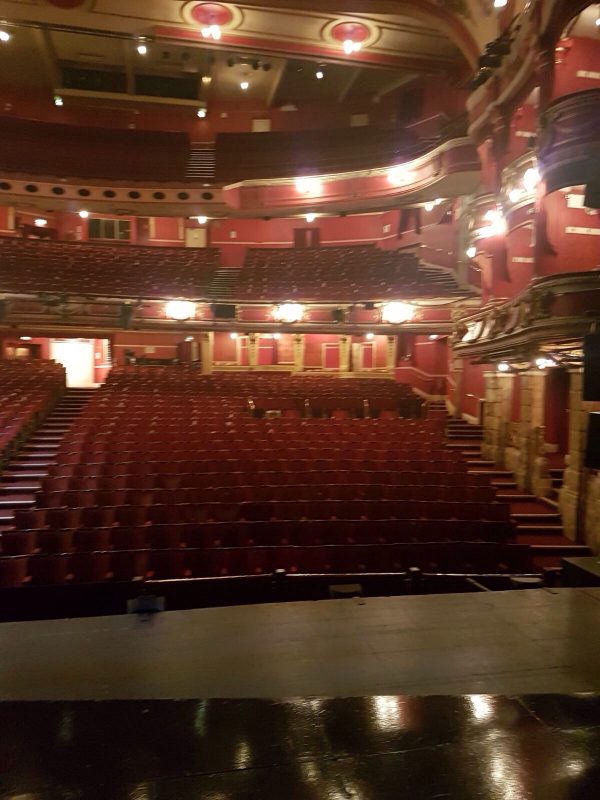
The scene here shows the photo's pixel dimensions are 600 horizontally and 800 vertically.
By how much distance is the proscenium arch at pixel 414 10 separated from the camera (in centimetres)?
946

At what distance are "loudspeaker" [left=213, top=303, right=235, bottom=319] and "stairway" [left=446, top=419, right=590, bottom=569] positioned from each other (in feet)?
22.8

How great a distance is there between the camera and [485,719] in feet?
5.65

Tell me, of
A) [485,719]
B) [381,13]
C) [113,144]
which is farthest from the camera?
[113,144]

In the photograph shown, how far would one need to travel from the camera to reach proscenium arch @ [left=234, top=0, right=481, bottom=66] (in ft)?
31.0

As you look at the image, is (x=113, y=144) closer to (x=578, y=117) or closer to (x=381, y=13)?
(x=381, y=13)

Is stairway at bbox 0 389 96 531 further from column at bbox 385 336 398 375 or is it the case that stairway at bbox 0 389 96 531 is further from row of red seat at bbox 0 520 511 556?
column at bbox 385 336 398 375

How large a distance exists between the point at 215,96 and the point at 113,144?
3643 mm

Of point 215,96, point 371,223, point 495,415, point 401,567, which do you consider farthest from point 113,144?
point 401,567

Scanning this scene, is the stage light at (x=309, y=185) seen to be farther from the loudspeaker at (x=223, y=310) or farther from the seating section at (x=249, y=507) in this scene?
the seating section at (x=249, y=507)

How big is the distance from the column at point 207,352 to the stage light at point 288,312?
2.31 meters

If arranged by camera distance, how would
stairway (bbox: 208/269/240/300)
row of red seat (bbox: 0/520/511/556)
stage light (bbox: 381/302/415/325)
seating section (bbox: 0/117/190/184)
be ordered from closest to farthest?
row of red seat (bbox: 0/520/511/556) < stage light (bbox: 381/302/415/325) < stairway (bbox: 208/269/240/300) < seating section (bbox: 0/117/190/184)

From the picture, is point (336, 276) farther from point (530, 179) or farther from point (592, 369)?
point (592, 369)

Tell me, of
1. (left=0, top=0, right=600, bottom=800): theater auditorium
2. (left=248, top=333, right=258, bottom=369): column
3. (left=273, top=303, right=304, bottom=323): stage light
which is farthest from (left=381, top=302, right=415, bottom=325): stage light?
(left=248, top=333, right=258, bottom=369): column

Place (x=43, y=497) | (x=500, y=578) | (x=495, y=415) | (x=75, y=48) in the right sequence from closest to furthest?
(x=500, y=578), (x=43, y=497), (x=495, y=415), (x=75, y=48)
